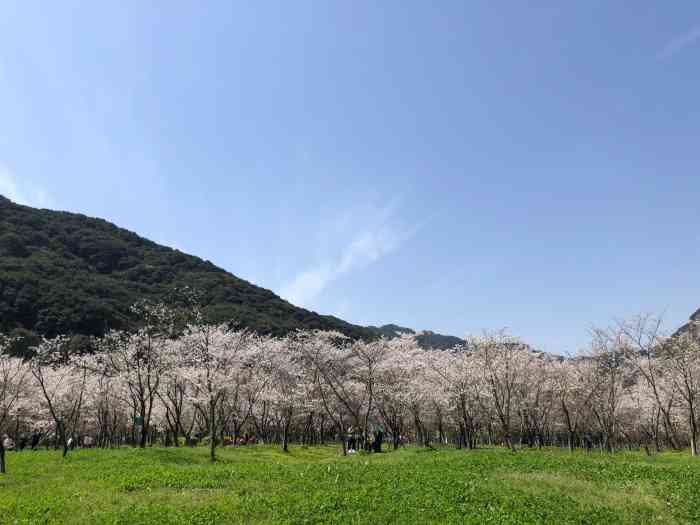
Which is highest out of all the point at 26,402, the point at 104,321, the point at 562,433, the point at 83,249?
the point at 83,249

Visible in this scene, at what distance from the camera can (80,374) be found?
57.7 m

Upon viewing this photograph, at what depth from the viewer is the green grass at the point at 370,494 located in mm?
13105

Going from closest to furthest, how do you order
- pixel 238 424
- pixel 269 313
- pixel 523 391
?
pixel 523 391 → pixel 238 424 → pixel 269 313

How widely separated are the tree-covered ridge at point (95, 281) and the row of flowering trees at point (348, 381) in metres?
32.0

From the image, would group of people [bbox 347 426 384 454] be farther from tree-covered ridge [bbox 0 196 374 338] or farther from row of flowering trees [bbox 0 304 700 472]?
tree-covered ridge [bbox 0 196 374 338]

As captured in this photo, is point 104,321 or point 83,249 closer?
point 104,321

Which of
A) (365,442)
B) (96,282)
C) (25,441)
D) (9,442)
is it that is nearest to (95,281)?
(96,282)

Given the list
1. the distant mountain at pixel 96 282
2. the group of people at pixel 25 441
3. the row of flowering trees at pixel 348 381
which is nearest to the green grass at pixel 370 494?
the row of flowering trees at pixel 348 381

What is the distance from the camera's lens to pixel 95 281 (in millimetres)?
114000

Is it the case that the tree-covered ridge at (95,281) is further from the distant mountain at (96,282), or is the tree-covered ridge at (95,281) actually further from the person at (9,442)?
the person at (9,442)

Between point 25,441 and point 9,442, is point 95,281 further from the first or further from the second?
point 9,442

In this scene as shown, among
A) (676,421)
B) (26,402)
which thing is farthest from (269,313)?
(676,421)

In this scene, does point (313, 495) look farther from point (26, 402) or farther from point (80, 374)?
point (80, 374)

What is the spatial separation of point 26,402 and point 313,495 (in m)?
46.9
